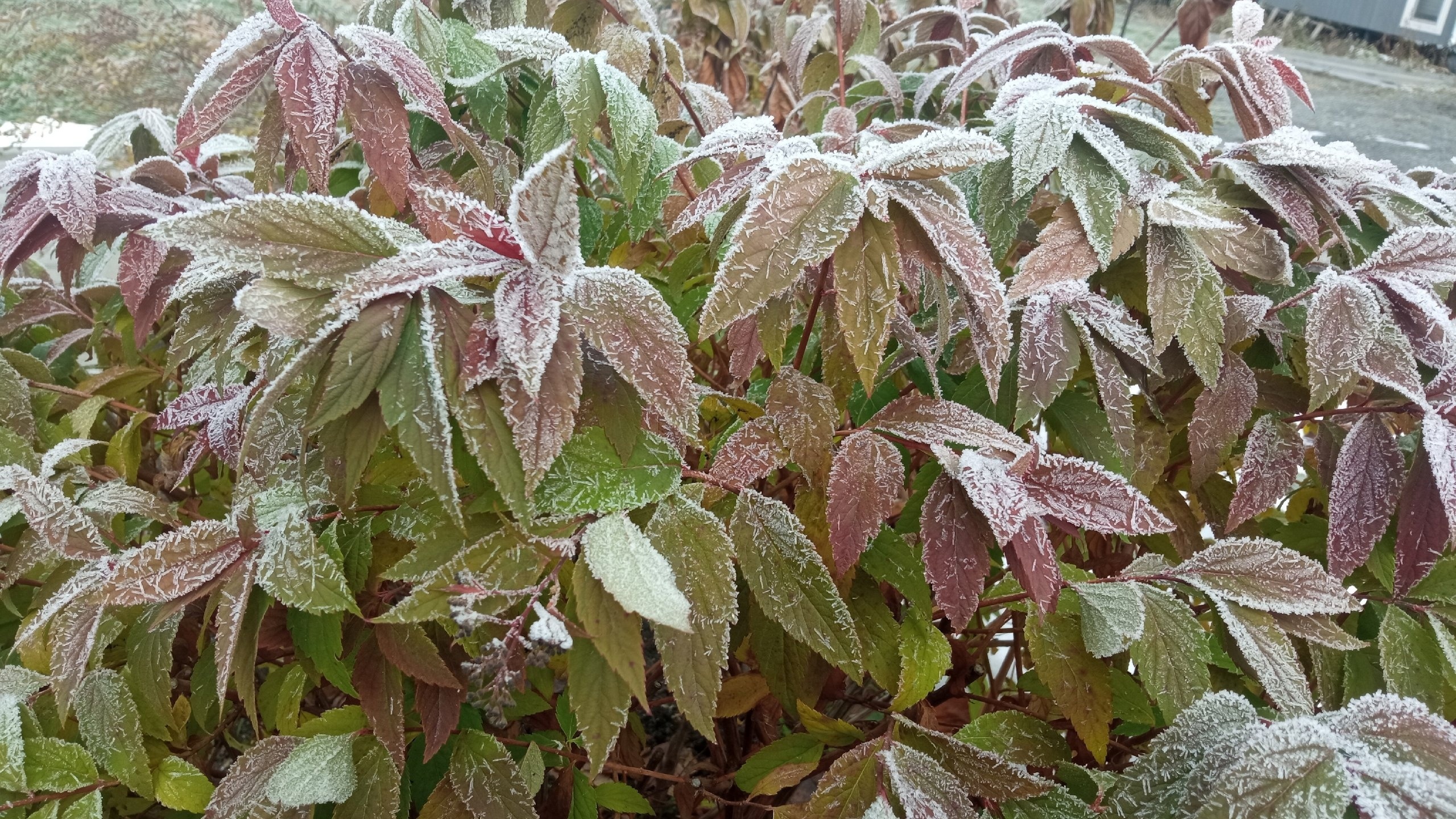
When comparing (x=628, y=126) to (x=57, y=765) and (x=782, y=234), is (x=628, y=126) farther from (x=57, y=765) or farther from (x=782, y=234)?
(x=57, y=765)

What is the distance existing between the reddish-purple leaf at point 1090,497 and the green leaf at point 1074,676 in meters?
0.11

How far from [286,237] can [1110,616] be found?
520mm

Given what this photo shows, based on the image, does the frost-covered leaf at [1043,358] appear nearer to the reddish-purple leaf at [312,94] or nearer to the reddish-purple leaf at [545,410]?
the reddish-purple leaf at [545,410]

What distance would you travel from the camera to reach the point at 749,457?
49 cm

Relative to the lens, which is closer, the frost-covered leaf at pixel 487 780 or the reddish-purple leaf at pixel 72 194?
the frost-covered leaf at pixel 487 780

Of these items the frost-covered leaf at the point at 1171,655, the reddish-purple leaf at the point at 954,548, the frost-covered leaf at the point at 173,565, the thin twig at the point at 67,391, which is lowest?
the thin twig at the point at 67,391

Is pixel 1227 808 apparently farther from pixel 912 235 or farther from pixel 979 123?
pixel 979 123

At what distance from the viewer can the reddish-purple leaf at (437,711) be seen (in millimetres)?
491

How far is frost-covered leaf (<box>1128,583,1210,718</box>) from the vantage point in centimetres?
52

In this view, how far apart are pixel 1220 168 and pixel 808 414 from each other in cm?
61

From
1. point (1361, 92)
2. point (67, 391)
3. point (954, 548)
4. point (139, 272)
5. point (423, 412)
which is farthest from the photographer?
point (1361, 92)

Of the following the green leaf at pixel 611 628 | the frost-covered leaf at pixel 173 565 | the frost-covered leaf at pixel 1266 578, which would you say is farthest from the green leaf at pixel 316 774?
the frost-covered leaf at pixel 1266 578

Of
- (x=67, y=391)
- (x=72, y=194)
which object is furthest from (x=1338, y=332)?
(x=67, y=391)

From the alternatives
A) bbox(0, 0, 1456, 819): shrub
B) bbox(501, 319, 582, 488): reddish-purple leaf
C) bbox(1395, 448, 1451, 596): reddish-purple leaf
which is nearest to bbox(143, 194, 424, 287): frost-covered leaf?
bbox(0, 0, 1456, 819): shrub
